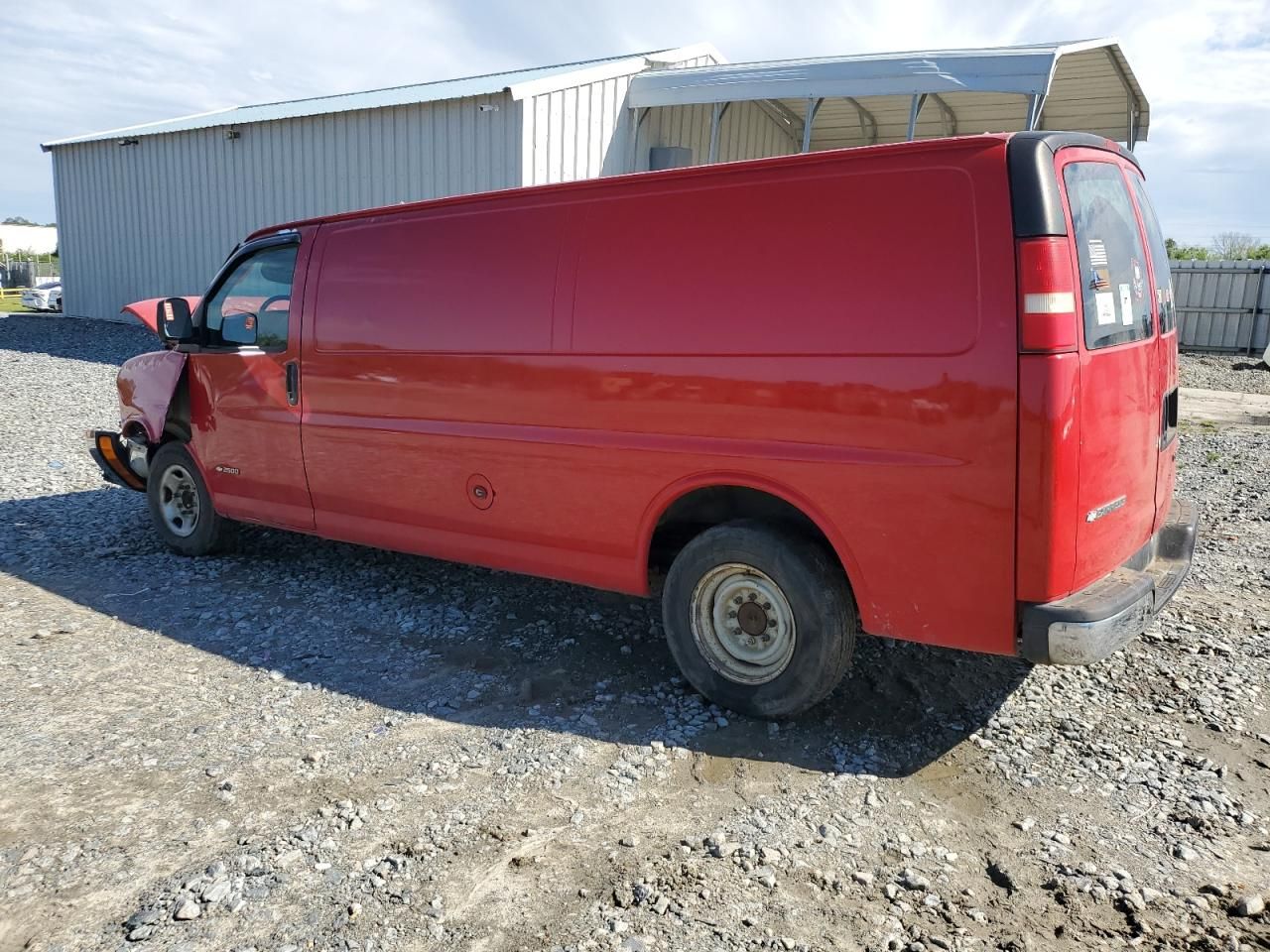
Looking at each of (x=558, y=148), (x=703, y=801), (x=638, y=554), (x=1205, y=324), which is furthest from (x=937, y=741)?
(x=1205, y=324)

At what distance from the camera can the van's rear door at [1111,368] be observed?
135 inches

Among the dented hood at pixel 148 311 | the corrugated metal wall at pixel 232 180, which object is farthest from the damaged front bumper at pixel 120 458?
the corrugated metal wall at pixel 232 180

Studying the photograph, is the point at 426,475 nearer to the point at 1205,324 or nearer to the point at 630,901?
the point at 630,901

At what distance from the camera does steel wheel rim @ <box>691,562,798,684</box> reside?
13.3ft

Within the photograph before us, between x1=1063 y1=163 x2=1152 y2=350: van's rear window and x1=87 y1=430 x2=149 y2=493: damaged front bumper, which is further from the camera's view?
x1=87 y1=430 x2=149 y2=493: damaged front bumper

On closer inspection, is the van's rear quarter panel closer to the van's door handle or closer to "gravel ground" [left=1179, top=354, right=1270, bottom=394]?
the van's door handle

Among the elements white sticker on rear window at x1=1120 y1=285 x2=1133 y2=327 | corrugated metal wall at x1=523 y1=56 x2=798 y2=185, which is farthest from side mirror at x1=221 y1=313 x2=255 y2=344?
corrugated metal wall at x1=523 y1=56 x2=798 y2=185

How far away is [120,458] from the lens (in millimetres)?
6891

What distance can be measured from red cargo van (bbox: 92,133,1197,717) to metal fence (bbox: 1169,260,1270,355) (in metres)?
21.5

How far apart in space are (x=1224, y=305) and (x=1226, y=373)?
16.6 feet

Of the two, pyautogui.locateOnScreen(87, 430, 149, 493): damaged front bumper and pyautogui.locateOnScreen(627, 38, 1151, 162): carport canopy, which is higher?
pyautogui.locateOnScreen(627, 38, 1151, 162): carport canopy

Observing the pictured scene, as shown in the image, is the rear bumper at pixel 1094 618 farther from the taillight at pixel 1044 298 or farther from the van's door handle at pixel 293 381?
the van's door handle at pixel 293 381

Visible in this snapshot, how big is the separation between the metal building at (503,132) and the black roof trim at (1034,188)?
31.8 feet

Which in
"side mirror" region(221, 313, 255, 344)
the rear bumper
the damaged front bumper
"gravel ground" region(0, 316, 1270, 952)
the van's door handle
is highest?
"side mirror" region(221, 313, 255, 344)
